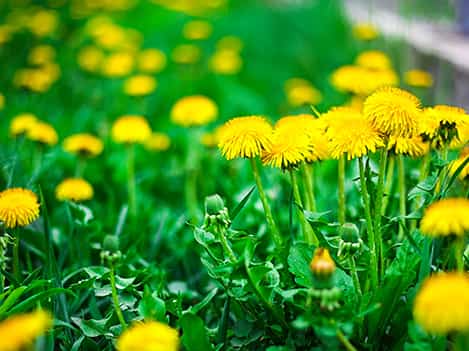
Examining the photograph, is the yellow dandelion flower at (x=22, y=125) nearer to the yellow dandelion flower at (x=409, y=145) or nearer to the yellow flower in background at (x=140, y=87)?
the yellow flower in background at (x=140, y=87)

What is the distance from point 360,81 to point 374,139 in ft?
3.08

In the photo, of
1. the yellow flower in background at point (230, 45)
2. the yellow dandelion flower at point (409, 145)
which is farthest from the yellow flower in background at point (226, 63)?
the yellow dandelion flower at point (409, 145)

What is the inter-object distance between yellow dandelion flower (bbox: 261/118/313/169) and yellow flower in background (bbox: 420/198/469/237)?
13.3 inches

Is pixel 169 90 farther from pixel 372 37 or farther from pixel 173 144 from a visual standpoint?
pixel 372 37

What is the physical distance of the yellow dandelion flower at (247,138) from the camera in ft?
4.48

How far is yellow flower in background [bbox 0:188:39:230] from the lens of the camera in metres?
1.47

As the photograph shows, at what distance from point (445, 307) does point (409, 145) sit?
636 millimetres

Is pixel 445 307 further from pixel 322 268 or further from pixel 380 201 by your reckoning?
pixel 380 201

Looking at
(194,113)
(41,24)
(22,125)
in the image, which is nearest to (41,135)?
(22,125)

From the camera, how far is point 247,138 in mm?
1371

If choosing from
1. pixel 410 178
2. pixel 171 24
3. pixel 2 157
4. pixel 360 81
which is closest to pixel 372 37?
pixel 360 81

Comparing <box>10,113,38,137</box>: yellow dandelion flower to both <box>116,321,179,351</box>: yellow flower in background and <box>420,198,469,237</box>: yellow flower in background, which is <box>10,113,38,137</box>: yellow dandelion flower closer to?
<box>116,321,179,351</box>: yellow flower in background

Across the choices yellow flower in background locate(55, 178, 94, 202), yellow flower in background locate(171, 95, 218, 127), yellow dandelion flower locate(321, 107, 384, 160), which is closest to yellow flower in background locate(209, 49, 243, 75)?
yellow flower in background locate(171, 95, 218, 127)

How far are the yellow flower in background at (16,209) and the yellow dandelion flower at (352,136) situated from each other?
2.30 feet
